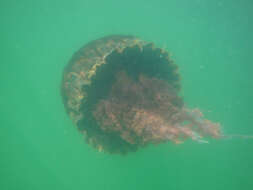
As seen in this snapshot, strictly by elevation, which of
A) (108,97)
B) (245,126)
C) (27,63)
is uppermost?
(245,126)

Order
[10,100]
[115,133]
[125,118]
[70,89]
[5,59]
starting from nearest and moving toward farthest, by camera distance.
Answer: [125,118]
[115,133]
[70,89]
[5,59]
[10,100]

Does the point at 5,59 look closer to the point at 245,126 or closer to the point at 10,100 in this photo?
the point at 10,100

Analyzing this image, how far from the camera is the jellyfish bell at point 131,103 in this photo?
5797 millimetres

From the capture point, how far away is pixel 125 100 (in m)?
6.06

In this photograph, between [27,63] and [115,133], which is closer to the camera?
[115,133]

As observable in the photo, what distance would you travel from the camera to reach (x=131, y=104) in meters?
6.00

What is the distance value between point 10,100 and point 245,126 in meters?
47.5

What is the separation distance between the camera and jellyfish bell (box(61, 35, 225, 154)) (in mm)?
5797

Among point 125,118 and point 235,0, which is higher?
point 235,0

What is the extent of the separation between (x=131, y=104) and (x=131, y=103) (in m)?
0.04

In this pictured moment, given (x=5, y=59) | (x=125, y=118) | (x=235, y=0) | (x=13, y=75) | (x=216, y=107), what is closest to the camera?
(x=125, y=118)

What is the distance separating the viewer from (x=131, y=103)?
602cm

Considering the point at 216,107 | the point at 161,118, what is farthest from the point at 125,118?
the point at 216,107

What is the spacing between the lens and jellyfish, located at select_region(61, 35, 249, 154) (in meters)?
5.80
